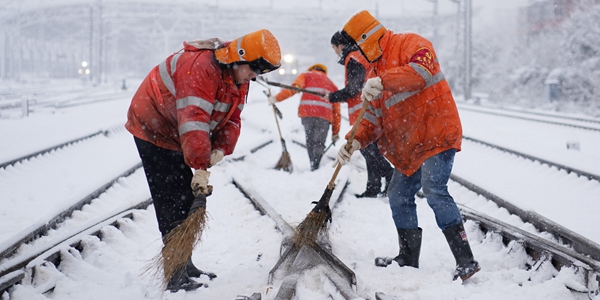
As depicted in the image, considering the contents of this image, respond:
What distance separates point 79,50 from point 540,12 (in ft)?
166

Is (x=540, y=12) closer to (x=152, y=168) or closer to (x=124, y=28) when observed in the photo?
(x=152, y=168)

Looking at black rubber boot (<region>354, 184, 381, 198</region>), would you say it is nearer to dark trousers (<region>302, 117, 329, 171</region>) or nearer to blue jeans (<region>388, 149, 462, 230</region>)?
dark trousers (<region>302, 117, 329, 171</region>)

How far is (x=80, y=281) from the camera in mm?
3029

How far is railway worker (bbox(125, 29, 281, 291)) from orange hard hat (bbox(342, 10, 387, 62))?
62cm

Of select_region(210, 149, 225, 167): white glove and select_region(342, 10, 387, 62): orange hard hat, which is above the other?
select_region(342, 10, 387, 62): orange hard hat

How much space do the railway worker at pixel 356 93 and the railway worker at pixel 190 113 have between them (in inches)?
56.1

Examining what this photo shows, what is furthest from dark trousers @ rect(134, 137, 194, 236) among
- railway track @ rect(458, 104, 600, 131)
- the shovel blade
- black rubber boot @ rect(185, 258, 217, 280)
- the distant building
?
the distant building

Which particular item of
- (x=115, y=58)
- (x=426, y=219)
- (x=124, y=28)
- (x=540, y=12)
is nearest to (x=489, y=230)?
(x=426, y=219)

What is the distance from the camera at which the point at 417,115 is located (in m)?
2.91

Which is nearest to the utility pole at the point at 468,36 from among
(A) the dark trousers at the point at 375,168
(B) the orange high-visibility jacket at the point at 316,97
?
(B) the orange high-visibility jacket at the point at 316,97

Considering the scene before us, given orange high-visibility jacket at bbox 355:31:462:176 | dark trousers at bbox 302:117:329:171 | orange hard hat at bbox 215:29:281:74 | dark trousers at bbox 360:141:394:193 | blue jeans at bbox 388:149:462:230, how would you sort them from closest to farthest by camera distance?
A: 1. orange hard hat at bbox 215:29:281:74
2. orange high-visibility jacket at bbox 355:31:462:176
3. blue jeans at bbox 388:149:462:230
4. dark trousers at bbox 360:141:394:193
5. dark trousers at bbox 302:117:329:171

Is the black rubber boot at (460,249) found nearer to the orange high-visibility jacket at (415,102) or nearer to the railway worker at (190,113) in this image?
Result: the orange high-visibility jacket at (415,102)

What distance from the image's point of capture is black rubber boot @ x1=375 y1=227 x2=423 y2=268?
3297 mm

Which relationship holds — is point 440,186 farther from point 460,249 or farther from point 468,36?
point 468,36
